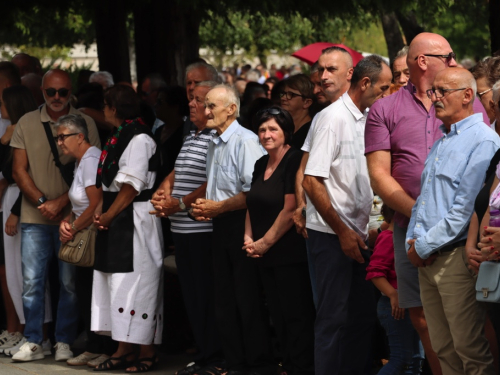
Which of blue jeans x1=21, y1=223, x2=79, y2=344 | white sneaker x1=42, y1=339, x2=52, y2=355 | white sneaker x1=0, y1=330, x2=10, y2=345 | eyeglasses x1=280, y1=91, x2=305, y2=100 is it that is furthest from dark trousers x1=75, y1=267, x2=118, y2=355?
eyeglasses x1=280, y1=91, x2=305, y2=100

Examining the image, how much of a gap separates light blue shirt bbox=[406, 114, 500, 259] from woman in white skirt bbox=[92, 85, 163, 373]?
3.13m

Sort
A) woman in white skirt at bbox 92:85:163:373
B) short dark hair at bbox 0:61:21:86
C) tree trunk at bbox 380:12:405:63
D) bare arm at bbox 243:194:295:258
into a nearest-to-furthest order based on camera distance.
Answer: bare arm at bbox 243:194:295:258 → woman in white skirt at bbox 92:85:163:373 → short dark hair at bbox 0:61:21:86 → tree trunk at bbox 380:12:405:63

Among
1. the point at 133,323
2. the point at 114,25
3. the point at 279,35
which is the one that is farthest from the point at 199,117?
the point at 279,35

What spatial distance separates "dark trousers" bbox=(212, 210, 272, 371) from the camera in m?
7.07

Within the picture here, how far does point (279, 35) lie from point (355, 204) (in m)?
31.3

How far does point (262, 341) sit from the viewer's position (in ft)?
23.4

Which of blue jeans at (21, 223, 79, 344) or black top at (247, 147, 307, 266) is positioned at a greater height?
black top at (247, 147, 307, 266)

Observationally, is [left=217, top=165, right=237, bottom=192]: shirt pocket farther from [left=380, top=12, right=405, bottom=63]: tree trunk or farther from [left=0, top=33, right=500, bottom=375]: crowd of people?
[left=380, top=12, right=405, bottom=63]: tree trunk

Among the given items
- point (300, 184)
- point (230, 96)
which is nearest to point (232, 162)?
point (230, 96)

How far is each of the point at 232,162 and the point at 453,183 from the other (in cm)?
234

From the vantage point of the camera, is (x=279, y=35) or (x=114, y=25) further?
(x=279, y=35)

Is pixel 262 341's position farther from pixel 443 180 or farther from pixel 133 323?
pixel 443 180

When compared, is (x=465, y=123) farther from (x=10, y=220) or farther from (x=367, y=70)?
(x=10, y=220)

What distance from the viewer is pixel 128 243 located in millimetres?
7816
